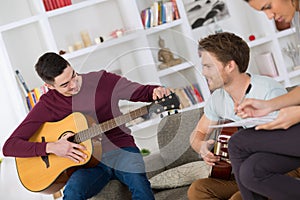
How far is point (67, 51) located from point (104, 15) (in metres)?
0.41

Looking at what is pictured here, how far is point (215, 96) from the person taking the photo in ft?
8.18

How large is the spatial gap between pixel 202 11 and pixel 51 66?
6.47 feet

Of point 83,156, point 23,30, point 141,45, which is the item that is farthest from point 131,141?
point 23,30

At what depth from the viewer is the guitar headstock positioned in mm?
2600

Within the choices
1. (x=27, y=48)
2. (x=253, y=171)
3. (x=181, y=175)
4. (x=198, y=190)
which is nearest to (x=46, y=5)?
(x=27, y=48)

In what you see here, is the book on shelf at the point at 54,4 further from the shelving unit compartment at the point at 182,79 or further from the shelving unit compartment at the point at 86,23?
the shelving unit compartment at the point at 182,79

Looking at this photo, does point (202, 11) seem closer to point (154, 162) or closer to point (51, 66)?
point (154, 162)

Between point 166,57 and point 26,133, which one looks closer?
point 26,133

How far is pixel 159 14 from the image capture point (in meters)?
4.41

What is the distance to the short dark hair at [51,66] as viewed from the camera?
111 inches

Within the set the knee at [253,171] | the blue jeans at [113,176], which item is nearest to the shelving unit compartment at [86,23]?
the blue jeans at [113,176]

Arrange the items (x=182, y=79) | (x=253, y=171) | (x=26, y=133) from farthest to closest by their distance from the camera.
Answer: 1. (x=182, y=79)
2. (x=26, y=133)
3. (x=253, y=171)

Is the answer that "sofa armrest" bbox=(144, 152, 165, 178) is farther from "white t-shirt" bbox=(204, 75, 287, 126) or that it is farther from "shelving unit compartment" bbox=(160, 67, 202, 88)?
"white t-shirt" bbox=(204, 75, 287, 126)

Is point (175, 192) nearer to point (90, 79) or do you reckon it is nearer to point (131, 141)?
point (131, 141)
